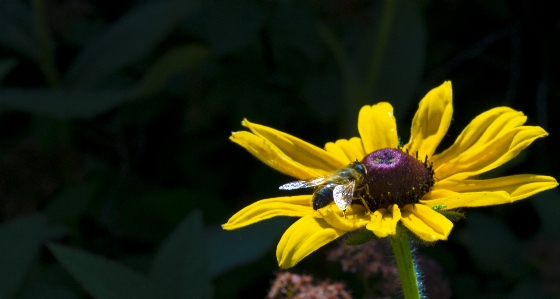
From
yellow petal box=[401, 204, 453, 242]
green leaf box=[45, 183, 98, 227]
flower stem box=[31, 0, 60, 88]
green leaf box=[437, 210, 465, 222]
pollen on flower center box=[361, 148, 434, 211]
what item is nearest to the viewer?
yellow petal box=[401, 204, 453, 242]

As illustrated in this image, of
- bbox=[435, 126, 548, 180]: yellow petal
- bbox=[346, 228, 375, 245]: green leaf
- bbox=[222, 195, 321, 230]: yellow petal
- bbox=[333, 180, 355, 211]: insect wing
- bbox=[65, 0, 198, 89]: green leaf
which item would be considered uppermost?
bbox=[65, 0, 198, 89]: green leaf

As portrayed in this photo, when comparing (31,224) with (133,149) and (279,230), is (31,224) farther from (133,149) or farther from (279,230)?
(133,149)

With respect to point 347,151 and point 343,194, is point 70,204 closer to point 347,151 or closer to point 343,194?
point 347,151

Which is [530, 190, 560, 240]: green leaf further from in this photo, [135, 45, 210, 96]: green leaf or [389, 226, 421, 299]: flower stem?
[135, 45, 210, 96]: green leaf

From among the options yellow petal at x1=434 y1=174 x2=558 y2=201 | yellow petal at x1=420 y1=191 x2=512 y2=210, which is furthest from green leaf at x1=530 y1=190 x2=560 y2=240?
yellow petal at x1=420 y1=191 x2=512 y2=210

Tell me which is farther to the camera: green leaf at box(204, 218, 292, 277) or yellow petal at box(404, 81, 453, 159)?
green leaf at box(204, 218, 292, 277)

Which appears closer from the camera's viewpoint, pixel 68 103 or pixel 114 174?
pixel 68 103

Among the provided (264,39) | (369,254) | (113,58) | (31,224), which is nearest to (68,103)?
(113,58)

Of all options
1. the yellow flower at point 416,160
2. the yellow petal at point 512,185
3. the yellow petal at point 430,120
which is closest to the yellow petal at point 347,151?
the yellow flower at point 416,160
